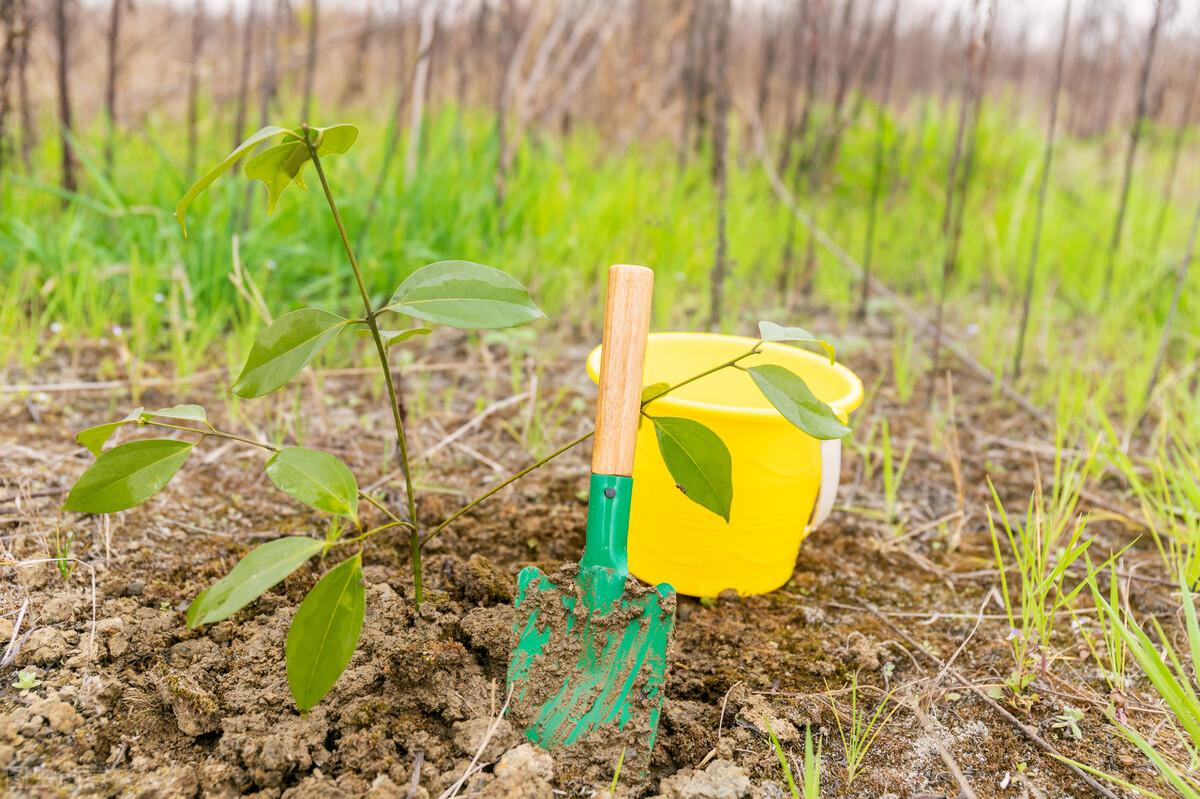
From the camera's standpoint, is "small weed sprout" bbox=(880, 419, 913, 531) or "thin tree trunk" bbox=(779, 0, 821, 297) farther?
"thin tree trunk" bbox=(779, 0, 821, 297)

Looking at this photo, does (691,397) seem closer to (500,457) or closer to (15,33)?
(500,457)

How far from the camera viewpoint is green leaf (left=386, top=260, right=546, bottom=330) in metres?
0.94

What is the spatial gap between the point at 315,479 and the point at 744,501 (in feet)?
1.97

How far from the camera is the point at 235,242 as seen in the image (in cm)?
180

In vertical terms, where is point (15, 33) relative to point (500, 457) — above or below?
above

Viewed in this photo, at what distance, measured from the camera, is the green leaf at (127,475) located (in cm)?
92

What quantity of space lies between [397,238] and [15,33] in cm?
107

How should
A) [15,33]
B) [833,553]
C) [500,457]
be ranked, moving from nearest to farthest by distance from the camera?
[833,553] < [500,457] < [15,33]

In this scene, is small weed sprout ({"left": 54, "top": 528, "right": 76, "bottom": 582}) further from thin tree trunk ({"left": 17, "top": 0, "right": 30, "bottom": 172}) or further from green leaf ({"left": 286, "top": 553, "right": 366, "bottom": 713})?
thin tree trunk ({"left": 17, "top": 0, "right": 30, "bottom": 172})

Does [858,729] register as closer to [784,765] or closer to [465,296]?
[784,765]

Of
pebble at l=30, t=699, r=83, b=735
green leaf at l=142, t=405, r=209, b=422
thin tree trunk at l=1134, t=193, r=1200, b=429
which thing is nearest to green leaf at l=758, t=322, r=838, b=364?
green leaf at l=142, t=405, r=209, b=422

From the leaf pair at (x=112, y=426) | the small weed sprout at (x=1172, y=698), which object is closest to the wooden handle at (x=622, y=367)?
the leaf pair at (x=112, y=426)

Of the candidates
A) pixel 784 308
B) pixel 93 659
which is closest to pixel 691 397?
pixel 93 659

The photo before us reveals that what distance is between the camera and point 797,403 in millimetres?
993
